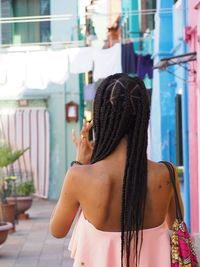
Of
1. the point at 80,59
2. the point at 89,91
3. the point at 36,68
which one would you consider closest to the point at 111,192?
the point at 80,59

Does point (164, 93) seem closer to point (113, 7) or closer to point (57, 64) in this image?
point (57, 64)

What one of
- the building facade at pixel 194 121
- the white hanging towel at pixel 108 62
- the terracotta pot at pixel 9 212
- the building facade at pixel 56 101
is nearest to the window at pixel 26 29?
the building facade at pixel 56 101

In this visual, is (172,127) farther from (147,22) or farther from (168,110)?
(147,22)

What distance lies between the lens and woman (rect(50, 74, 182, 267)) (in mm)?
3148

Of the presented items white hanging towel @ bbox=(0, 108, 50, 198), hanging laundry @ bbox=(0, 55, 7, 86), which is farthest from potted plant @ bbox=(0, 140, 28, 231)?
white hanging towel @ bbox=(0, 108, 50, 198)

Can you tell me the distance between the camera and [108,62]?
15.8 m

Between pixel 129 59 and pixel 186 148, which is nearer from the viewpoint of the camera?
pixel 186 148

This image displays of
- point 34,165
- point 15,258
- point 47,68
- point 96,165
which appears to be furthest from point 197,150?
point 34,165

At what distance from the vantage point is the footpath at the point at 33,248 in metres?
11.3

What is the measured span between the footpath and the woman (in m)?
7.78

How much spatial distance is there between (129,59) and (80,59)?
1.00 metres

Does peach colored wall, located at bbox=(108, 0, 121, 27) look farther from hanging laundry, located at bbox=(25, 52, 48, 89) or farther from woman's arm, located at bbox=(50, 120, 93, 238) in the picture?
woman's arm, located at bbox=(50, 120, 93, 238)

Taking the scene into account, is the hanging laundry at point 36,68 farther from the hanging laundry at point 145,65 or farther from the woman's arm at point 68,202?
the woman's arm at point 68,202

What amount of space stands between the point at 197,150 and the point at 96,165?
833 centimetres
